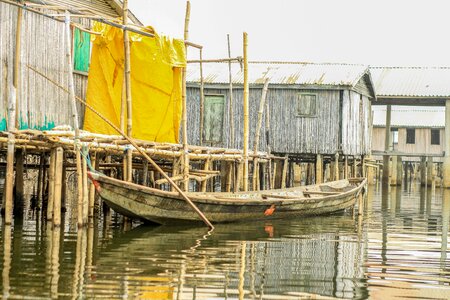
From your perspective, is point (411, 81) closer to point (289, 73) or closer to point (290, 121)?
point (289, 73)

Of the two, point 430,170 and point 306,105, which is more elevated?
point 306,105

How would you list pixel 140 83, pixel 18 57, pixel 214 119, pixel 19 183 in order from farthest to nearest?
pixel 214 119
pixel 140 83
pixel 19 183
pixel 18 57

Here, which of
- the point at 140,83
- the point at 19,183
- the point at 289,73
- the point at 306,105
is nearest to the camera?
the point at 19,183

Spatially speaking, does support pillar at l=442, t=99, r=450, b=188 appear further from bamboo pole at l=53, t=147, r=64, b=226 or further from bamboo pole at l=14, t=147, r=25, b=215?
bamboo pole at l=53, t=147, r=64, b=226

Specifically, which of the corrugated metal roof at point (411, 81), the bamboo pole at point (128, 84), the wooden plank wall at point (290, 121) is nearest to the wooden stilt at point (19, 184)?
the bamboo pole at point (128, 84)

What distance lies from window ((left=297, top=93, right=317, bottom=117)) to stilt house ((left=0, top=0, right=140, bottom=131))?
34.9ft

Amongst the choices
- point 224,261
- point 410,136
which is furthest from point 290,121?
point 410,136

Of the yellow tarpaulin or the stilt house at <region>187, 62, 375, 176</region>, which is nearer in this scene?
Result: the yellow tarpaulin

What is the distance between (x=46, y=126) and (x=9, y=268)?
275 inches

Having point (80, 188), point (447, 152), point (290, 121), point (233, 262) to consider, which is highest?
point (290, 121)

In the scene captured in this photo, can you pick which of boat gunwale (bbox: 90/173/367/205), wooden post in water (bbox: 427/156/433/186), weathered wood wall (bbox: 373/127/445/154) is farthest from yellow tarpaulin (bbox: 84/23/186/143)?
weathered wood wall (bbox: 373/127/445/154)

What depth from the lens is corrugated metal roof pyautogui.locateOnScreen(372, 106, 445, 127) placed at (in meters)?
47.6

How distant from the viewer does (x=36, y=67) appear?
17.3 m

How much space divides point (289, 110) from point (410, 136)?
21081mm
